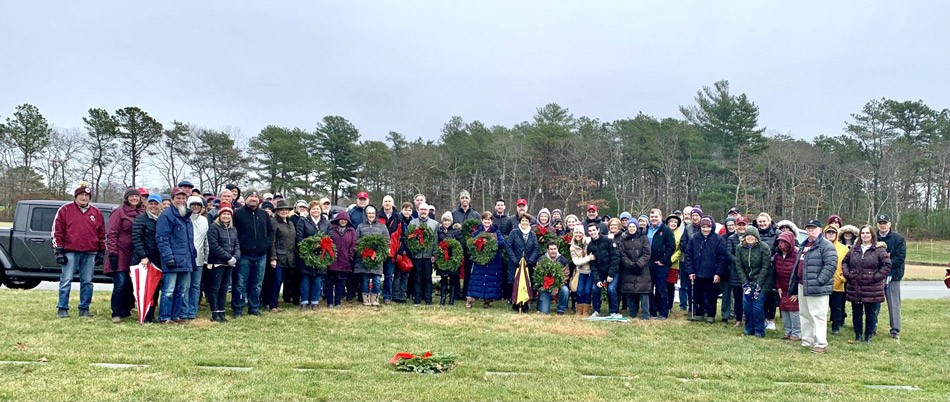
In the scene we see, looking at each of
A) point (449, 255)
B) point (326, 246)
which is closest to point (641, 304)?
point (449, 255)

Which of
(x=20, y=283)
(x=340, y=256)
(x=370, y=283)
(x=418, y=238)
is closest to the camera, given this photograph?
(x=340, y=256)

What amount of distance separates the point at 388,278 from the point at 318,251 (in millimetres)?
1573

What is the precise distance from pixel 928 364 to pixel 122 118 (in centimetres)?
5645

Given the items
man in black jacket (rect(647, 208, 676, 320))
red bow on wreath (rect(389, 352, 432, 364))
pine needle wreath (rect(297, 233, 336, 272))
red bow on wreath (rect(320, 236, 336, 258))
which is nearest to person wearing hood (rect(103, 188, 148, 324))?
pine needle wreath (rect(297, 233, 336, 272))

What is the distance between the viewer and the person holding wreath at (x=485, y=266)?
1075 centimetres

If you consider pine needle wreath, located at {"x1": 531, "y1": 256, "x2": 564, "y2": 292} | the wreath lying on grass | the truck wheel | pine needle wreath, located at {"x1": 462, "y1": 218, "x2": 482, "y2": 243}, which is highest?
pine needle wreath, located at {"x1": 462, "y1": 218, "x2": 482, "y2": 243}

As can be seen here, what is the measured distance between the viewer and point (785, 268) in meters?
8.91

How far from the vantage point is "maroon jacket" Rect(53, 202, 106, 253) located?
8.38 meters

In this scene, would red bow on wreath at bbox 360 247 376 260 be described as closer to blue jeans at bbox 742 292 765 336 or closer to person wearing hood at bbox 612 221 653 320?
person wearing hood at bbox 612 221 653 320

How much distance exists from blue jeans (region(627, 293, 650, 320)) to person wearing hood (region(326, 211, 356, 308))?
4.94 meters

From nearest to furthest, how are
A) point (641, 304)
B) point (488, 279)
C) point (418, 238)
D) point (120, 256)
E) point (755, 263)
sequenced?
point (120, 256) < point (755, 263) < point (641, 304) < point (418, 238) < point (488, 279)

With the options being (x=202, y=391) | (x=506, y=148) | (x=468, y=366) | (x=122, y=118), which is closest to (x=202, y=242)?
(x=202, y=391)

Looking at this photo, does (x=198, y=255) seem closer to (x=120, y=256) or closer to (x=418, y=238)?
(x=120, y=256)

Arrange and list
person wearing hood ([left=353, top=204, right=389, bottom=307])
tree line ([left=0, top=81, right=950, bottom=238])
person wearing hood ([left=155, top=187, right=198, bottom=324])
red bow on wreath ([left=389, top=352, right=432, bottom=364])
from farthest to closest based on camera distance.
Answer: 1. tree line ([left=0, top=81, right=950, bottom=238])
2. person wearing hood ([left=353, top=204, right=389, bottom=307])
3. person wearing hood ([left=155, top=187, right=198, bottom=324])
4. red bow on wreath ([left=389, top=352, right=432, bottom=364])
